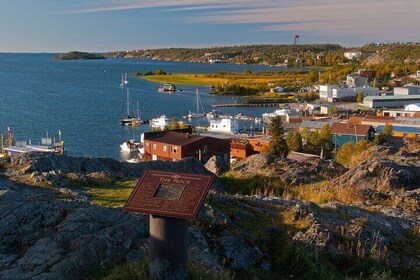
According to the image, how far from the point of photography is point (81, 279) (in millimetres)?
4855

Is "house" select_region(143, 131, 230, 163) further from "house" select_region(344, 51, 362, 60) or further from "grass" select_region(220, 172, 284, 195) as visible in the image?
"house" select_region(344, 51, 362, 60)

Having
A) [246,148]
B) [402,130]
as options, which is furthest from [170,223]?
[402,130]

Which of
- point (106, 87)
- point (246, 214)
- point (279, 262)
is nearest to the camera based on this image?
point (279, 262)

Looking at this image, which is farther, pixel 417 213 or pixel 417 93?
pixel 417 93

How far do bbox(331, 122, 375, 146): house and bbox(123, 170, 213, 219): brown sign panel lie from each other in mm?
29540

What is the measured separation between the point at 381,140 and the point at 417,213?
25.1 metres

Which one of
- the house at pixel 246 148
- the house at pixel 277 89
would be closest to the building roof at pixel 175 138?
the house at pixel 246 148

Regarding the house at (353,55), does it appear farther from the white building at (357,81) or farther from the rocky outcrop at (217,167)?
the rocky outcrop at (217,167)

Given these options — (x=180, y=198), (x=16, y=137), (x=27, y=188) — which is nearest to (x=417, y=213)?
(x=180, y=198)

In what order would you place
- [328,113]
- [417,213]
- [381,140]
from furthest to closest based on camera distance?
[328,113] → [381,140] → [417,213]

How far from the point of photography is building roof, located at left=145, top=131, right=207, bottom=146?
85.5ft

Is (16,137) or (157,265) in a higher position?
(157,265)

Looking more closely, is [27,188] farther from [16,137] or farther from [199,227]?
[16,137]

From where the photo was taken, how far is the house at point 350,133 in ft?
112
